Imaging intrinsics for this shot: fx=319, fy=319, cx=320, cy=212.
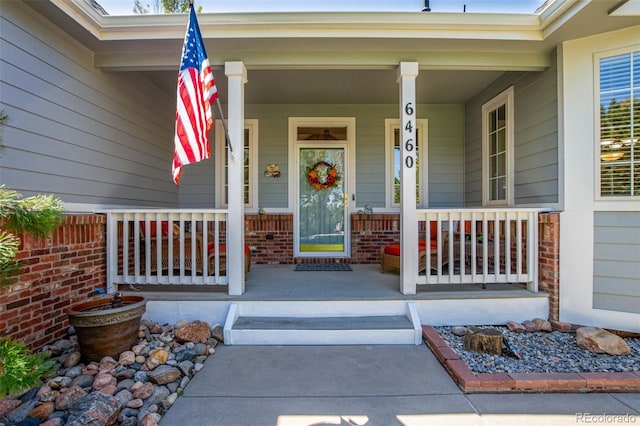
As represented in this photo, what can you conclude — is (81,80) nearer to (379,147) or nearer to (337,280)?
(337,280)

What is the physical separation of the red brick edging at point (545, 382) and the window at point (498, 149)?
2273 millimetres

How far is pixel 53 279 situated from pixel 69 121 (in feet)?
4.85

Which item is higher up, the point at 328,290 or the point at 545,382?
the point at 328,290

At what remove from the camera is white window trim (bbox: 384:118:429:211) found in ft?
17.4

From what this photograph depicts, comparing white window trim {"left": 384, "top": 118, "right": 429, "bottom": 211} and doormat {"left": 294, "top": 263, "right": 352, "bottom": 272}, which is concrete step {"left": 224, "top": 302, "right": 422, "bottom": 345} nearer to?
doormat {"left": 294, "top": 263, "right": 352, "bottom": 272}

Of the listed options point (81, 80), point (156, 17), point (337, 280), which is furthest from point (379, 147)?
point (81, 80)

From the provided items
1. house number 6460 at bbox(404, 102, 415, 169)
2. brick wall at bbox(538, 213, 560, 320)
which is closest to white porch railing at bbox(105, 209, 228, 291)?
house number 6460 at bbox(404, 102, 415, 169)

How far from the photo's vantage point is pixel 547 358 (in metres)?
2.50

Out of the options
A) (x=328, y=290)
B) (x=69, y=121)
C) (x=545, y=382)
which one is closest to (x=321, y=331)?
(x=328, y=290)

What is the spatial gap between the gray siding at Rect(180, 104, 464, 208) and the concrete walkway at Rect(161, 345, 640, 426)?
3.16 m

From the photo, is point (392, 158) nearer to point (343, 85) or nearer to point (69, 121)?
point (343, 85)

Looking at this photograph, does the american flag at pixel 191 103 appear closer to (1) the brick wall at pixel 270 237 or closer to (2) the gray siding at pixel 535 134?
(1) the brick wall at pixel 270 237

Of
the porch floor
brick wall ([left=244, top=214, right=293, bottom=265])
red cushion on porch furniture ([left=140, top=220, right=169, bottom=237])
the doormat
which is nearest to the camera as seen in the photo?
the porch floor

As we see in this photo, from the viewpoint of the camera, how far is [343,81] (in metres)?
4.36
